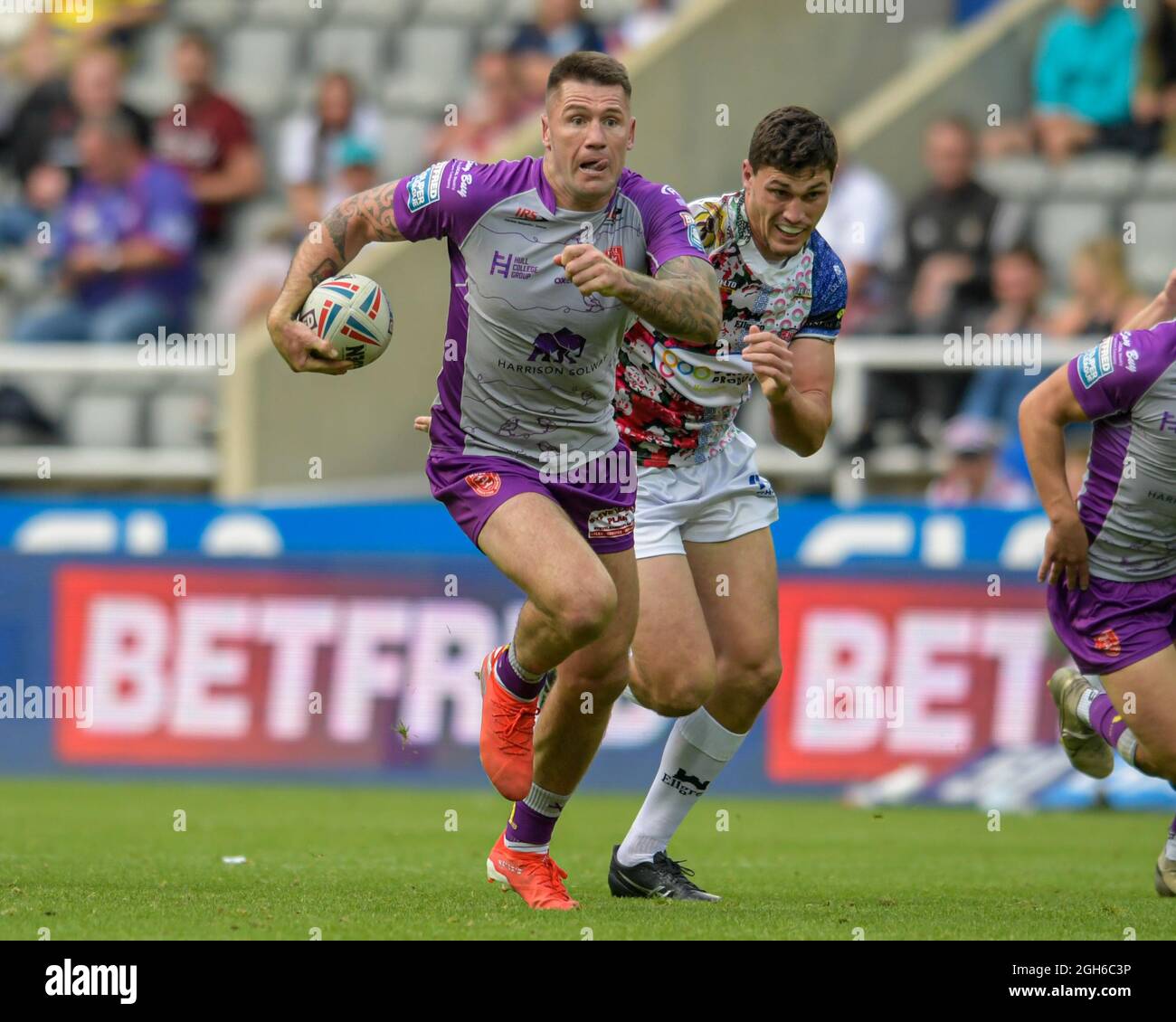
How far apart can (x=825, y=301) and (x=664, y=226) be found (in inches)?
41.2

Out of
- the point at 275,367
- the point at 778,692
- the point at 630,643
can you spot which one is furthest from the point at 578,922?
the point at 275,367

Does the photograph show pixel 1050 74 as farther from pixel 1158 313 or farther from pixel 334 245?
pixel 334 245

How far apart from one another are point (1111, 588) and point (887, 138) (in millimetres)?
9219

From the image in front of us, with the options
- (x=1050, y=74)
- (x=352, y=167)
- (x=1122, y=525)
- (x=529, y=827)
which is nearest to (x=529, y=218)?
(x=529, y=827)

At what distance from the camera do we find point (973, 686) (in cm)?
1251

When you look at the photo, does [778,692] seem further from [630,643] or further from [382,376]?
[630,643]

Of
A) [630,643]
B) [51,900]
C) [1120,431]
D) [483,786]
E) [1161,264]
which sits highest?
[1161,264]

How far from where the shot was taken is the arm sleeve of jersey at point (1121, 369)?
7.40 metres

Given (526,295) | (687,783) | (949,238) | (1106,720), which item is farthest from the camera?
(949,238)

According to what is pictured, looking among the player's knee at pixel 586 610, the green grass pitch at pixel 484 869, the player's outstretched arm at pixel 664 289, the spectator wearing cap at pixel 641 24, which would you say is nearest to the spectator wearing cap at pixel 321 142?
the spectator wearing cap at pixel 641 24

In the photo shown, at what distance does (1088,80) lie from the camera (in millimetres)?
15828

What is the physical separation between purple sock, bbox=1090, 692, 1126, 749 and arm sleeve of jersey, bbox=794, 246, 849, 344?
6.07 ft
